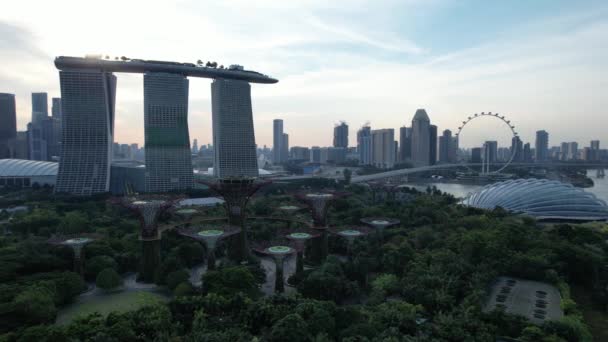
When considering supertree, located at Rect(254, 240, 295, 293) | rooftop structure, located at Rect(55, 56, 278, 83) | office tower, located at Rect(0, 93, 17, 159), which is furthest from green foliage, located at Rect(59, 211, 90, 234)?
office tower, located at Rect(0, 93, 17, 159)

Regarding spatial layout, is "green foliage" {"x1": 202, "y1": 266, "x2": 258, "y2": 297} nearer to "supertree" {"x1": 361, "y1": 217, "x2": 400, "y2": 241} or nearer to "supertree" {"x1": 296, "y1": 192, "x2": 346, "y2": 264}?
"supertree" {"x1": 296, "y1": 192, "x2": 346, "y2": 264}

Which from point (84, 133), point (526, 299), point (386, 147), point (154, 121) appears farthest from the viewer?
point (386, 147)

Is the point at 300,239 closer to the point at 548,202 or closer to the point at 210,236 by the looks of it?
the point at 210,236

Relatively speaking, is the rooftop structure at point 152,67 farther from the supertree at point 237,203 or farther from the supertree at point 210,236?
the supertree at point 210,236

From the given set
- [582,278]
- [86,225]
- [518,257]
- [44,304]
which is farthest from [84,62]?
[582,278]

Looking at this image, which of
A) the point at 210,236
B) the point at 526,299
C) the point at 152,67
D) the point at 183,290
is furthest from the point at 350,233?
the point at 152,67

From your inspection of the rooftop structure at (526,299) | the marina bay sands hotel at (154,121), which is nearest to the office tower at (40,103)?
the marina bay sands hotel at (154,121)
